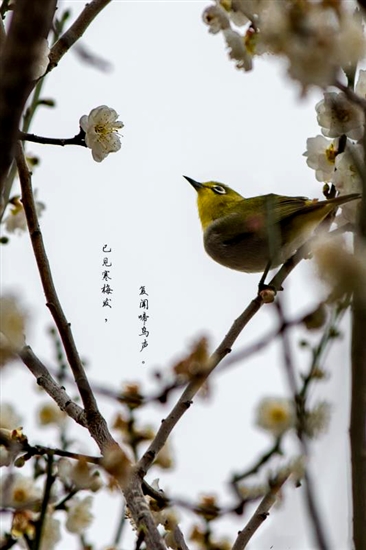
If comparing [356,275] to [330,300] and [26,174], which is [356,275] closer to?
[330,300]

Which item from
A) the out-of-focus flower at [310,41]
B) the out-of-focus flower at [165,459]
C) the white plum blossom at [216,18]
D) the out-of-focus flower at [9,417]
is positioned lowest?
the out-of-focus flower at [310,41]

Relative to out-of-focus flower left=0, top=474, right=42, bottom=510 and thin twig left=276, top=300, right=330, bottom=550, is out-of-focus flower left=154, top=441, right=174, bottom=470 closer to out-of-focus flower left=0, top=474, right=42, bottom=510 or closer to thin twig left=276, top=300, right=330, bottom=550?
out-of-focus flower left=0, top=474, right=42, bottom=510

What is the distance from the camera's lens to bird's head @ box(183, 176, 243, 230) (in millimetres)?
3867

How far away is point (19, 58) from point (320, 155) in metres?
1.28

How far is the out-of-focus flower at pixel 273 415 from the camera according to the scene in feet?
4.29

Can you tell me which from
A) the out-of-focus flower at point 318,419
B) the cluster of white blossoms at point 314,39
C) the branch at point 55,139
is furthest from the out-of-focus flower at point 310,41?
the branch at point 55,139

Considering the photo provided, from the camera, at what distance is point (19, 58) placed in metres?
0.89

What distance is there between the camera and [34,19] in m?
0.88

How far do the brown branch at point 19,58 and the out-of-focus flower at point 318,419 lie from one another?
45cm

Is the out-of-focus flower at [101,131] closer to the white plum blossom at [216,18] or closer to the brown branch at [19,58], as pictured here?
the white plum blossom at [216,18]

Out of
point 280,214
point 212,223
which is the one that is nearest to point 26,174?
point 280,214

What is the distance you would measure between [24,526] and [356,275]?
0.97 m

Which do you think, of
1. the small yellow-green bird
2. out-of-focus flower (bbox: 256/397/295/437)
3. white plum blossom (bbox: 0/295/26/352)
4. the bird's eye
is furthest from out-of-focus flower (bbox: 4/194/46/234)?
the bird's eye

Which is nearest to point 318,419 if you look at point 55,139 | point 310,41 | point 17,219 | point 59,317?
point 310,41
